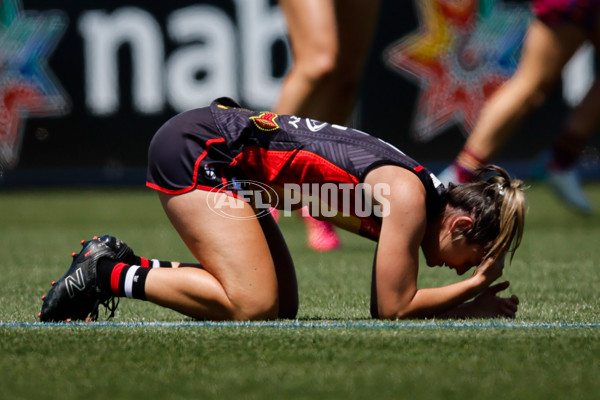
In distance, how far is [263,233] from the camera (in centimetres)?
318

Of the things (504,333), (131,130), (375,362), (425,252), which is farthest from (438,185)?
(131,130)

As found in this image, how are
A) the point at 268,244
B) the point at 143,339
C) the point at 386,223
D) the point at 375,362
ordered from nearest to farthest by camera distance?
the point at 375,362, the point at 143,339, the point at 386,223, the point at 268,244

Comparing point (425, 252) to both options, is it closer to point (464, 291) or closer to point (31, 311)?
point (464, 291)

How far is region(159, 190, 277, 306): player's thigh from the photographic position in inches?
117

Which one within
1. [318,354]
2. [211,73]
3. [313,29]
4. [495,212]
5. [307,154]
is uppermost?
[313,29]

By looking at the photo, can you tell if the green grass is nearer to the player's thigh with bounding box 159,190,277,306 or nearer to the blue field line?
the blue field line

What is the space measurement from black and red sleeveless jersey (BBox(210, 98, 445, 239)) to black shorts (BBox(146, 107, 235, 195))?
2cm

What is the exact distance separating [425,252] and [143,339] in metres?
0.93

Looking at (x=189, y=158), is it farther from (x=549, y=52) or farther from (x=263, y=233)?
(x=549, y=52)

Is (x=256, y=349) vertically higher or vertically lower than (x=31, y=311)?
higher

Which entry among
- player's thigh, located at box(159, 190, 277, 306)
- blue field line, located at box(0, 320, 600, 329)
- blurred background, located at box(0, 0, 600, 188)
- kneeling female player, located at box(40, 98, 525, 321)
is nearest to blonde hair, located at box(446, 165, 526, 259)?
kneeling female player, located at box(40, 98, 525, 321)

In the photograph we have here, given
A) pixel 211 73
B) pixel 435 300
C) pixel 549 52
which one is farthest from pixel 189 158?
pixel 211 73

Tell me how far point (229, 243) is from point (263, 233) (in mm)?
207

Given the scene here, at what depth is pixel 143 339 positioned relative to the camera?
2.62 meters
